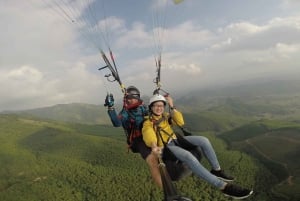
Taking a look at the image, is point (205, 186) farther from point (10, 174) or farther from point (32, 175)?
point (10, 174)

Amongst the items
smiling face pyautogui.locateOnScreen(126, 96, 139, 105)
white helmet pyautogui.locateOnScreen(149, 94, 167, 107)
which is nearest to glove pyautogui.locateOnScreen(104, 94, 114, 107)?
smiling face pyautogui.locateOnScreen(126, 96, 139, 105)

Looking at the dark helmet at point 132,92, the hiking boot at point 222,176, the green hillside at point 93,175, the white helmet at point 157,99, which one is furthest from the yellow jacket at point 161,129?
the green hillside at point 93,175

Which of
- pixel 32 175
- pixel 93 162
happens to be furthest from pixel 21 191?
pixel 93 162

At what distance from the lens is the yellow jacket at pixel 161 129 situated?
352 inches

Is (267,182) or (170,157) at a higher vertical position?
(170,157)

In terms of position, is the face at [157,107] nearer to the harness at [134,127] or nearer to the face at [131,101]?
the harness at [134,127]

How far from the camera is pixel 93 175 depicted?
127062mm

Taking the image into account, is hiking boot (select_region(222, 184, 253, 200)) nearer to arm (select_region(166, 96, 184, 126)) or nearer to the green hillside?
arm (select_region(166, 96, 184, 126))

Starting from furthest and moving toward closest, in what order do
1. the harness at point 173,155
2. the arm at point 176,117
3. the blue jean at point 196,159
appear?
1. the arm at point 176,117
2. the harness at point 173,155
3. the blue jean at point 196,159

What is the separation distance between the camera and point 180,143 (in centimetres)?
1003

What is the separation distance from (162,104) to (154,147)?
1.63 meters

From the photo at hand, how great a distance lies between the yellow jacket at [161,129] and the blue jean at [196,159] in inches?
10.5

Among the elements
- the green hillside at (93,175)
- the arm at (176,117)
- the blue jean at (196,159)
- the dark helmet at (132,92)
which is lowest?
the green hillside at (93,175)

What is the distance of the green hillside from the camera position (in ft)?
355
